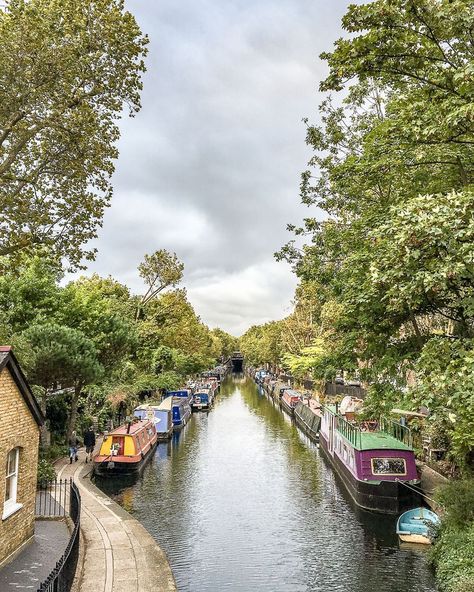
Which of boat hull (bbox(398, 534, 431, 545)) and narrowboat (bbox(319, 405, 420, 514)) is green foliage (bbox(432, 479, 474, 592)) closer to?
boat hull (bbox(398, 534, 431, 545))

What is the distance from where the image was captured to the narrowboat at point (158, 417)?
131ft

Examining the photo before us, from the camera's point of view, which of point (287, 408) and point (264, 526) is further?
point (287, 408)

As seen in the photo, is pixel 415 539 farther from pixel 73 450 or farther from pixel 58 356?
pixel 73 450

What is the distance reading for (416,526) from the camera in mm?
18141

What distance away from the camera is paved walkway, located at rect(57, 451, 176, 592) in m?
12.7

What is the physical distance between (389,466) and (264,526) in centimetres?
627

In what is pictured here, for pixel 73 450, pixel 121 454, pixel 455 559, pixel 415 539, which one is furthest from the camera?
pixel 121 454

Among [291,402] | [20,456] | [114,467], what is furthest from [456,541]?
[291,402]

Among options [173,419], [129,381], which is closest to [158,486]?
[173,419]

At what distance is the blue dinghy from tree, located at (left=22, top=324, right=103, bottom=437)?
55.4 feet

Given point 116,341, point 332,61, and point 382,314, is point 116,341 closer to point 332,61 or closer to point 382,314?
point 382,314

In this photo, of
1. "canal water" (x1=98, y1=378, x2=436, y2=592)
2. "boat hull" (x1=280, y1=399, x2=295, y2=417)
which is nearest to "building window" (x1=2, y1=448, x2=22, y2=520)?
"canal water" (x1=98, y1=378, x2=436, y2=592)

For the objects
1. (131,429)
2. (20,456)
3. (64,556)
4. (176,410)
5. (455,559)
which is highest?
(20,456)

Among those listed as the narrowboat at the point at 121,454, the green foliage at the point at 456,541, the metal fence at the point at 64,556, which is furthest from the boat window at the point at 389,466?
the narrowboat at the point at 121,454
